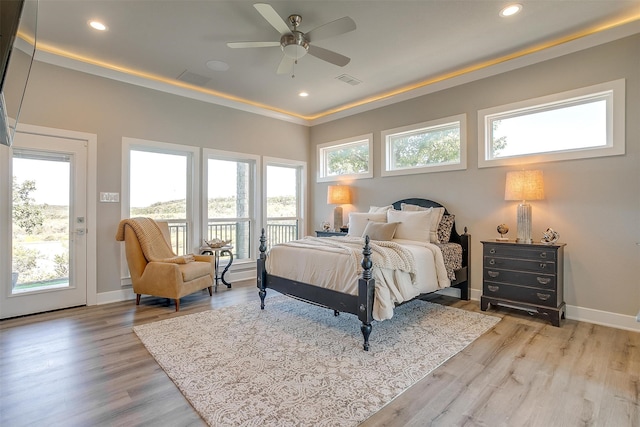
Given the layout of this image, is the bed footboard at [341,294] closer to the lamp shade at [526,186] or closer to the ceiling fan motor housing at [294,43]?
the ceiling fan motor housing at [294,43]

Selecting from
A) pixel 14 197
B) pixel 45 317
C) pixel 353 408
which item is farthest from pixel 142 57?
pixel 353 408

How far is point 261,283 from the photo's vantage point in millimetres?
3826

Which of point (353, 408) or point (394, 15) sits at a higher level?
point (394, 15)

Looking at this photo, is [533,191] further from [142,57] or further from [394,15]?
[142,57]

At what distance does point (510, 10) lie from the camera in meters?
2.90

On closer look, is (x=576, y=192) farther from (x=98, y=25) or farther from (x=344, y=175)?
(x=98, y=25)

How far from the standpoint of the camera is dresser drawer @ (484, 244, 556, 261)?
326cm

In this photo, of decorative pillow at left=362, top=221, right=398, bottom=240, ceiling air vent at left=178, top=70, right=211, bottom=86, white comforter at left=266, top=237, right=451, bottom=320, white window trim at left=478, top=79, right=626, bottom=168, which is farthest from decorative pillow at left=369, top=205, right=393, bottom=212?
ceiling air vent at left=178, top=70, right=211, bottom=86

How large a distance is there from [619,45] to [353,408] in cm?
431

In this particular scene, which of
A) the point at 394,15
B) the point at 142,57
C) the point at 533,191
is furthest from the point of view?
the point at 142,57

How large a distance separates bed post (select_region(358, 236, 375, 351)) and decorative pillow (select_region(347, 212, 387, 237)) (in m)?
1.80

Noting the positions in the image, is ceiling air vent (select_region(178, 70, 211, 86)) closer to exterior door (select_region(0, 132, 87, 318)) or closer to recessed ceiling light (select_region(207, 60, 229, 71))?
recessed ceiling light (select_region(207, 60, 229, 71))

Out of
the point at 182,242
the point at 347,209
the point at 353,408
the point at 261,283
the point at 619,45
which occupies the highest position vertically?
the point at 619,45

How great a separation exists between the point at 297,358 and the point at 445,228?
9.23ft
